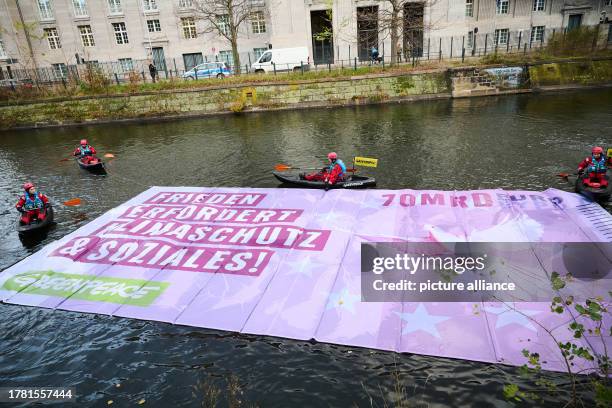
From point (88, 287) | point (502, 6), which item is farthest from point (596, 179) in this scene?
point (502, 6)

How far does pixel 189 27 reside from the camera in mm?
49906

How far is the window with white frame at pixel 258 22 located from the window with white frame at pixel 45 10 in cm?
2535

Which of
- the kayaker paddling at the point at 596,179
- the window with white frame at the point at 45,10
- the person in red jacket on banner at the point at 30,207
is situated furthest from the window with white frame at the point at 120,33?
the kayaker paddling at the point at 596,179

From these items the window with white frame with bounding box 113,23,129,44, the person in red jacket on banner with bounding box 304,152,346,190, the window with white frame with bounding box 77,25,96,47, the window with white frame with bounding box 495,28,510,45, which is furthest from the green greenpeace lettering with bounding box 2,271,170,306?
the window with white frame with bounding box 495,28,510,45

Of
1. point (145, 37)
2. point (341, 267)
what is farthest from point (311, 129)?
point (145, 37)

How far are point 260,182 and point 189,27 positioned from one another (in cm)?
3907

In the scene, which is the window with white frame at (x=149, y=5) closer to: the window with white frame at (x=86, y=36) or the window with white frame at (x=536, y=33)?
the window with white frame at (x=86, y=36)

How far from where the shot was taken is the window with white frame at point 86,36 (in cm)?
5019

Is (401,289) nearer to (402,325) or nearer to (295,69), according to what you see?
(402,325)

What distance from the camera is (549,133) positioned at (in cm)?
2356

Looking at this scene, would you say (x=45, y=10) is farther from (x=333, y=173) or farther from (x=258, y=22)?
(x=333, y=173)

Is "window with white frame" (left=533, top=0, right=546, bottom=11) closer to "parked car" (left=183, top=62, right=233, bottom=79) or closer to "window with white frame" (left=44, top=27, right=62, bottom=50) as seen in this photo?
"parked car" (left=183, top=62, right=233, bottom=79)

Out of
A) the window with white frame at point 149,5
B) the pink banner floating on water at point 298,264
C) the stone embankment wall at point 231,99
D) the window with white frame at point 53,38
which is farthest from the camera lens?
the window with white frame at point 53,38

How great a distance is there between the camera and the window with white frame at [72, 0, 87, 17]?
49500mm
